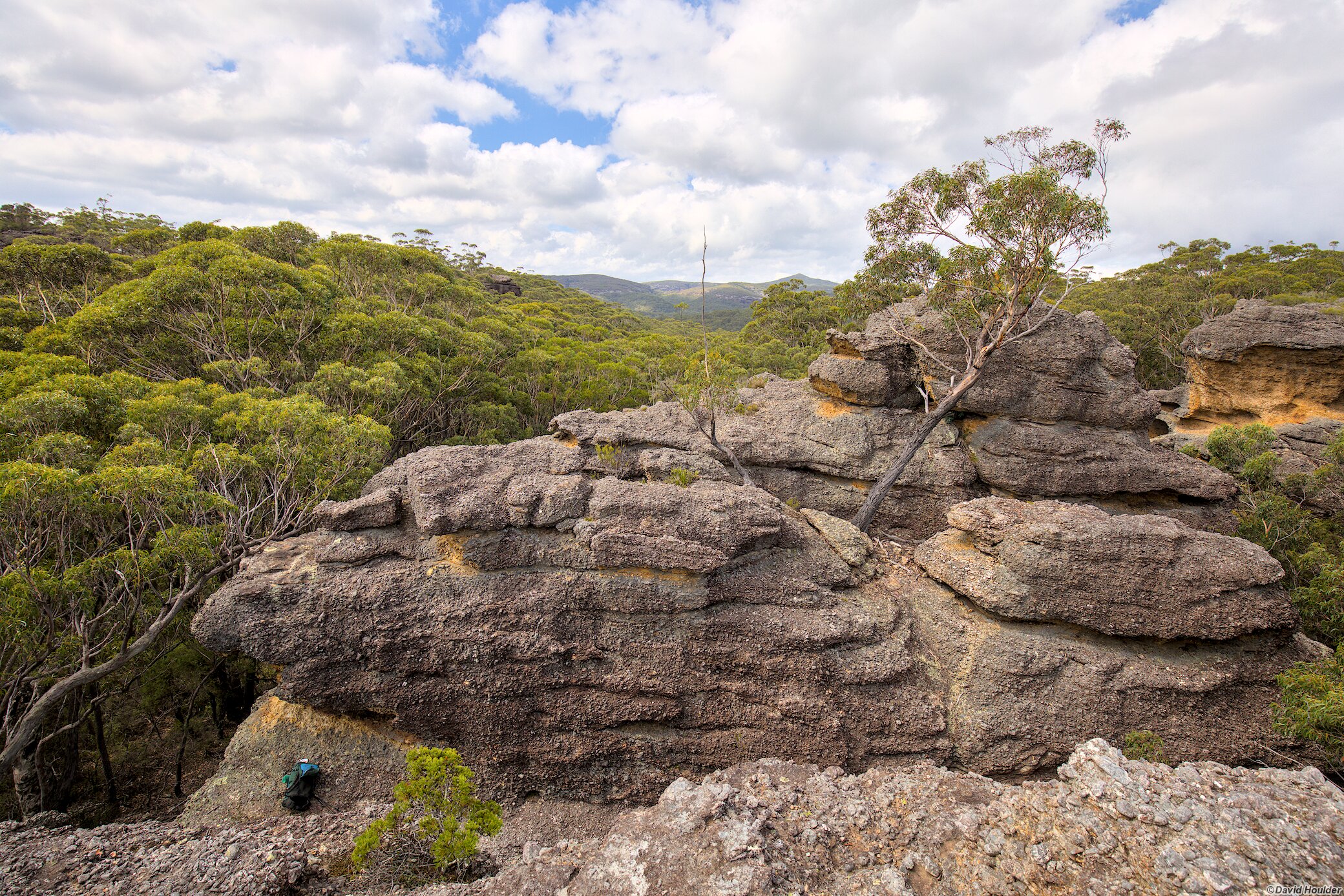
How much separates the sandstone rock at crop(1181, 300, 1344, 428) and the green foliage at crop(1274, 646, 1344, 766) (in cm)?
2103

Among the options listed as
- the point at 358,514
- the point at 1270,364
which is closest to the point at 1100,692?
the point at 358,514

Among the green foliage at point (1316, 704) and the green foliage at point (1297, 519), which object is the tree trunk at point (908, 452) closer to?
the green foliage at point (1297, 519)

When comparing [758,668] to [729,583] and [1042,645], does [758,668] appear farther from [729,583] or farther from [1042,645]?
[1042,645]

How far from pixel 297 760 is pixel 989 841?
12.2 m

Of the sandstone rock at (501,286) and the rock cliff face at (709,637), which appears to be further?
the sandstone rock at (501,286)

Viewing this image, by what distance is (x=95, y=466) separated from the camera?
10.8m

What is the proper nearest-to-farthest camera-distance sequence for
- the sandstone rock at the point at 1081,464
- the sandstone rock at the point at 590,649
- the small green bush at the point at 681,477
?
the sandstone rock at the point at 590,649 < the small green bush at the point at 681,477 < the sandstone rock at the point at 1081,464

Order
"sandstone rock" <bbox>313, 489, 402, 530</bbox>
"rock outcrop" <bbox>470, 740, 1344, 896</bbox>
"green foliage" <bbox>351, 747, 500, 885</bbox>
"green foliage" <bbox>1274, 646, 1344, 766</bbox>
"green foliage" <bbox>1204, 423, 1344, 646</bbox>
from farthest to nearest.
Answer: "green foliage" <bbox>1204, 423, 1344, 646</bbox>, "sandstone rock" <bbox>313, 489, 402, 530</bbox>, "green foliage" <bbox>1274, 646, 1344, 766</bbox>, "green foliage" <bbox>351, 747, 500, 885</bbox>, "rock outcrop" <bbox>470, 740, 1344, 896</bbox>

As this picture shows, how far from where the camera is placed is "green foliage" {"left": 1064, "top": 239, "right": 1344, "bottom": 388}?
37531 mm

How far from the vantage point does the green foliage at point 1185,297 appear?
123 ft

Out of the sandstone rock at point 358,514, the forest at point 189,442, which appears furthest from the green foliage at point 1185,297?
the sandstone rock at point 358,514

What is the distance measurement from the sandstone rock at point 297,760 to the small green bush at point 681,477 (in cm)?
761

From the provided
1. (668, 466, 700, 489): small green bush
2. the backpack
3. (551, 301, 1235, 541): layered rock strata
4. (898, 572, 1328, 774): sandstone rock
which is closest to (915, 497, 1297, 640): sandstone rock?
(898, 572, 1328, 774): sandstone rock

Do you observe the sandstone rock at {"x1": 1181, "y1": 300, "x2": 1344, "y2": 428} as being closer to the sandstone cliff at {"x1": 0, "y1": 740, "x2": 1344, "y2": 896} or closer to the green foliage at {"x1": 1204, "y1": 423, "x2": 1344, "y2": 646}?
the green foliage at {"x1": 1204, "y1": 423, "x2": 1344, "y2": 646}
